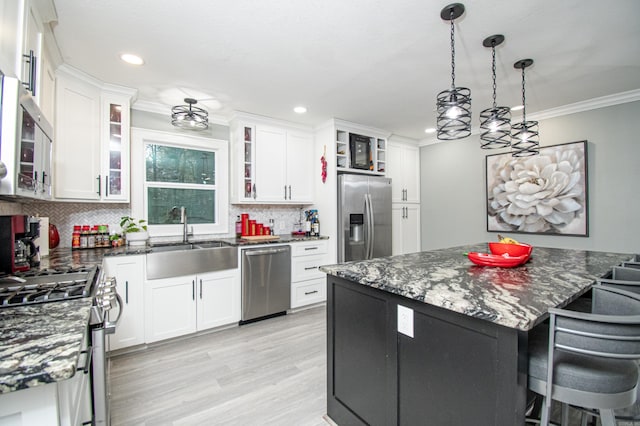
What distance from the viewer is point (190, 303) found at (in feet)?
9.58

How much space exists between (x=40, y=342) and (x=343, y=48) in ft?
7.65

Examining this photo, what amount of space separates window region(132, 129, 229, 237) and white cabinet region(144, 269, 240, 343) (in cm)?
84

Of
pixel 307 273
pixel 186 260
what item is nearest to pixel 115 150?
pixel 186 260

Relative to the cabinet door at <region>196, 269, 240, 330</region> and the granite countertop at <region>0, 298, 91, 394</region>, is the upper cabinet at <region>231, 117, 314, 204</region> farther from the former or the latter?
the granite countertop at <region>0, 298, 91, 394</region>

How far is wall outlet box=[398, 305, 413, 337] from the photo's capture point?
133 cm

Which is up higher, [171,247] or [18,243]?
[18,243]

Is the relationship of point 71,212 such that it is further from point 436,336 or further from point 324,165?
point 436,336

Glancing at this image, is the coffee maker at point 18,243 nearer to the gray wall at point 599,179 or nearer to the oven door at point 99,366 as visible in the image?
the oven door at point 99,366

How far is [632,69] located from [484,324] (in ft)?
10.3

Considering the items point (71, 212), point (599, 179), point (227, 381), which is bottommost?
point (227, 381)

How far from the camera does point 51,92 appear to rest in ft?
7.37

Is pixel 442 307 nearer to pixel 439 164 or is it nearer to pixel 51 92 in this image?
pixel 51 92

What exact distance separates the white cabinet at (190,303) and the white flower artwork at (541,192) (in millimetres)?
3602

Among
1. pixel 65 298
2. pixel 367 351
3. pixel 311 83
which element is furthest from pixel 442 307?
pixel 311 83
